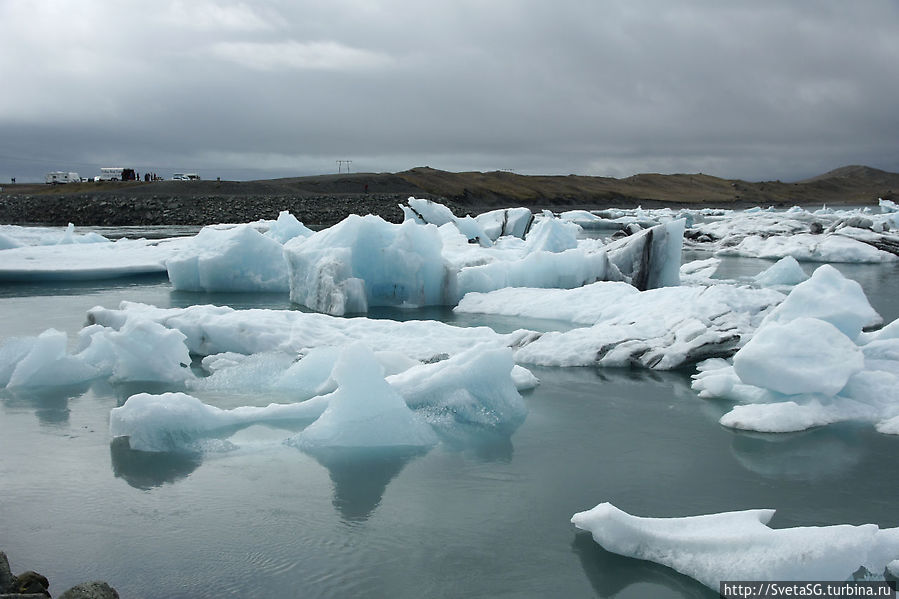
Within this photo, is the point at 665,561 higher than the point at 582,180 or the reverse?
the reverse

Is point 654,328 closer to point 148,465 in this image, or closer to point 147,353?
point 147,353

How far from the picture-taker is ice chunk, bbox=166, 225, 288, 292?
13.6 metres

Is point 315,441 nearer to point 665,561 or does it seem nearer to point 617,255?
point 665,561

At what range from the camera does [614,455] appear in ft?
17.3

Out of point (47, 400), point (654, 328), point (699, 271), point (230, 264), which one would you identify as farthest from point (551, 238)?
point (47, 400)

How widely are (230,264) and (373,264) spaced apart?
10.4 feet

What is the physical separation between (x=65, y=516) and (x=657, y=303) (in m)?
7.59

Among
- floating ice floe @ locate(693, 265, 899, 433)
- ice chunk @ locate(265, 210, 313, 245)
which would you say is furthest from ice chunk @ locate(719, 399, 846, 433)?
ice chunk @ locate(265, 210, 313, 245)

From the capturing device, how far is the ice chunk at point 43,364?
6988mm

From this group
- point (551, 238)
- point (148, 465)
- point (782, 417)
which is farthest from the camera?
point (551, 238)

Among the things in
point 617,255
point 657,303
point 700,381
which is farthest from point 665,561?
point 617,255

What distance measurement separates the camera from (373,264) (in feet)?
40.5

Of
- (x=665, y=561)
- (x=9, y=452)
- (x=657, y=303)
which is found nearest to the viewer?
(x=665, y=561)

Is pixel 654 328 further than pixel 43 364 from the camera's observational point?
Yes
